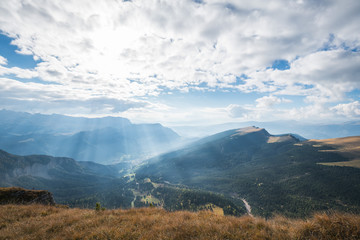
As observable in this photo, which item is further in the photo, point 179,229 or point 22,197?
point 22,197

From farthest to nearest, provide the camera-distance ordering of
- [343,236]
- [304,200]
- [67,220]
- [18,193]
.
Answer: [304,200] → [18,193] → [67,220] → [343,236]

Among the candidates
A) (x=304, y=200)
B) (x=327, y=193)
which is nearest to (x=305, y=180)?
(x=327, y=193)

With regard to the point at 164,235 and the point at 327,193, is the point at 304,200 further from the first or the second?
the point at 164,235

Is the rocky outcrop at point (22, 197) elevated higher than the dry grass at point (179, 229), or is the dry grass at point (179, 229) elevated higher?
the dry grass at point (179, 229)

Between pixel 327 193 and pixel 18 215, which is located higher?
pixel 18 215

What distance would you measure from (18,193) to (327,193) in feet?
740

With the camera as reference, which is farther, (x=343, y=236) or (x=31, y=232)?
(x=31, y=232)

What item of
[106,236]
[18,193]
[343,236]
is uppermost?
[343,236]

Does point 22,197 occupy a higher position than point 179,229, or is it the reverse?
point 179,229

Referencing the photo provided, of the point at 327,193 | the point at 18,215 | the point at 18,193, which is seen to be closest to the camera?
the point at 18,215

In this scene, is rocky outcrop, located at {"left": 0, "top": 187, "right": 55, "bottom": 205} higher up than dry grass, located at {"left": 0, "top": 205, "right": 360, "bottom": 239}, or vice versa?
dry grass, located at {"left": 0, "top": 205, "right": 360, "bottom": 239}

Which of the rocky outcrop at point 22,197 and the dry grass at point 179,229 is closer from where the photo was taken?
the dry grass at point 179,229

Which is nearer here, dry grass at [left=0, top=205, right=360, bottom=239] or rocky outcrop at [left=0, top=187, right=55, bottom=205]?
dry grass at [left=0, top=205, right=360, bottom=239]

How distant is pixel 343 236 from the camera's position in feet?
22.1
